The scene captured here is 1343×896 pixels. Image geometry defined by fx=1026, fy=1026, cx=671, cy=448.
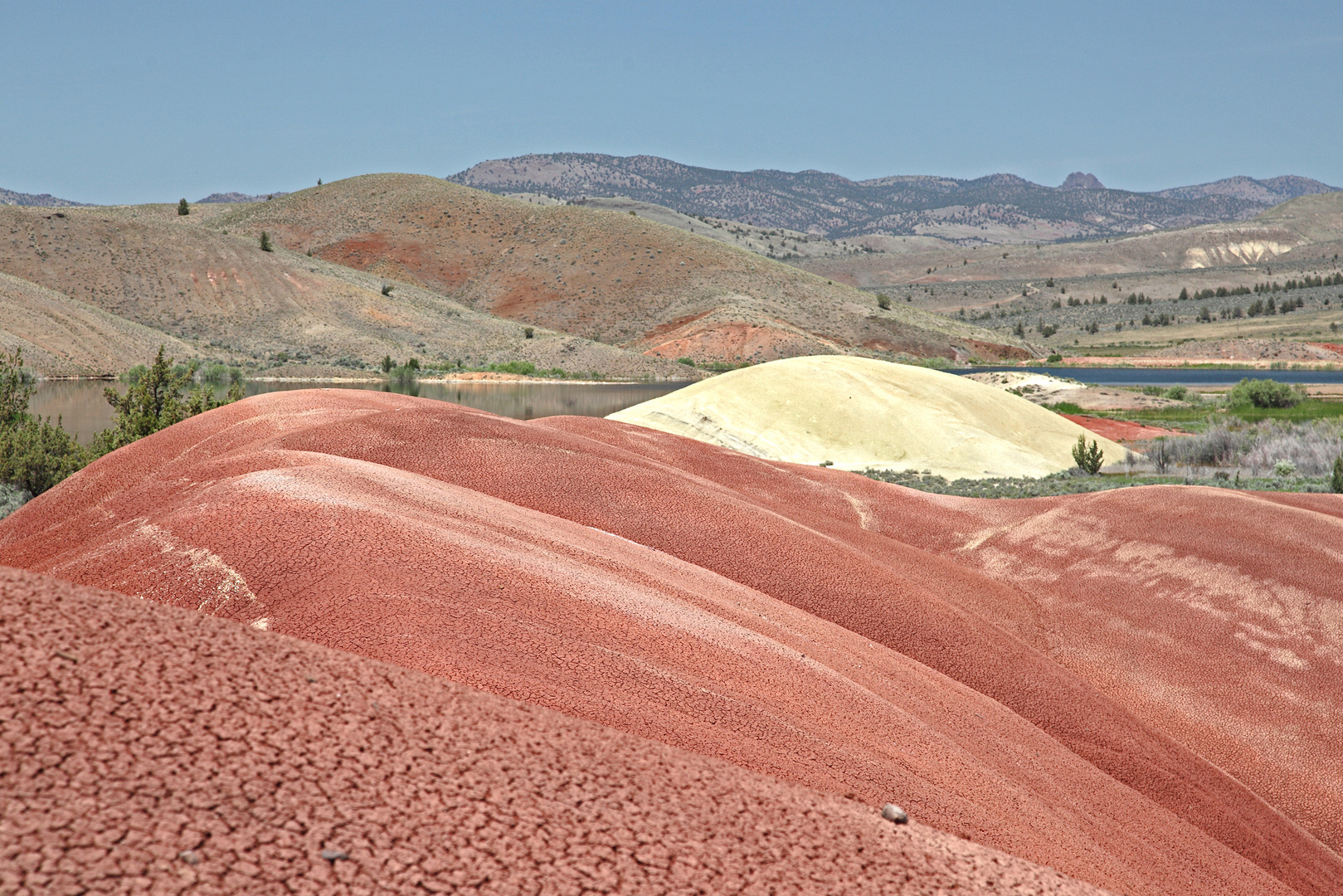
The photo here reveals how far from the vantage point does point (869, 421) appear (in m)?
28.6

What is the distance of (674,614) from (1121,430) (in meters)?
35.1

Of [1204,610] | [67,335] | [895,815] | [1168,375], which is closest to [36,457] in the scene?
[895,815]

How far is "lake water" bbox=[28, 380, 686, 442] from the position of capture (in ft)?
114

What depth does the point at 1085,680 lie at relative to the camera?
34.7 ft

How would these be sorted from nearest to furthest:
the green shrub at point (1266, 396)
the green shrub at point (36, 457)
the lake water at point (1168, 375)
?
the green shrub at point (36, 457), the green shrub at point (1266, 396), the lake water at point (1168, 375)

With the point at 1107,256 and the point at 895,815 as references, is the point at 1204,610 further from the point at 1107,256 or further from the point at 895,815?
the point at 1107,256

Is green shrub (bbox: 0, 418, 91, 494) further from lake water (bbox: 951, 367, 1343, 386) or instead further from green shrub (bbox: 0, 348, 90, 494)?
lake water (bbox: 951, 367, 1343, 386)

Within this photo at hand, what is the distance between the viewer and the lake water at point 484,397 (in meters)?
34.8

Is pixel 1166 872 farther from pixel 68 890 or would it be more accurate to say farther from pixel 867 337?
pixel 867 337

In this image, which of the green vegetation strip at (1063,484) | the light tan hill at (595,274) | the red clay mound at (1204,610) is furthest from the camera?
the light tan hill at (595,274)

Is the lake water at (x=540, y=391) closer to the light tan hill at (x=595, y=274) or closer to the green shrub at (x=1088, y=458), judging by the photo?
the light tan hill at (x=595, y=274)

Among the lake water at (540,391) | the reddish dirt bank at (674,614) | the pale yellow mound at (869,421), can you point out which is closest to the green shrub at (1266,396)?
the pale yellow mound at (869,421)

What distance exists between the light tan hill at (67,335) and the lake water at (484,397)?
2299mm

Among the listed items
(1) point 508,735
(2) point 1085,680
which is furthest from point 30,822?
(2) point 1085,680
